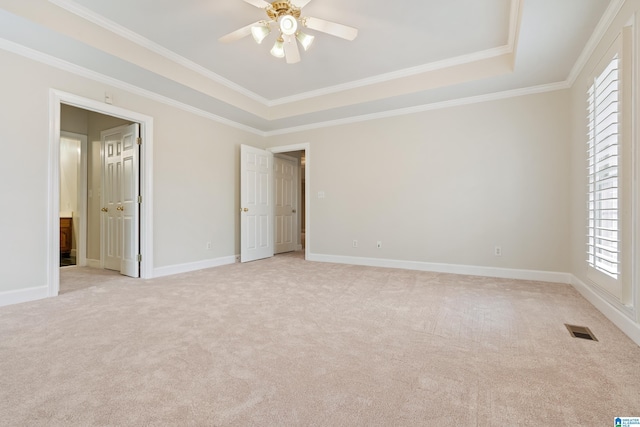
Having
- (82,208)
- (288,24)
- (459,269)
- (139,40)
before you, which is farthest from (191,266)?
(459,269)

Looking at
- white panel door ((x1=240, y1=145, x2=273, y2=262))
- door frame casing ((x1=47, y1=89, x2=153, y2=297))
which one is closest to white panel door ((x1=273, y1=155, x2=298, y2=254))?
white panel door ((x1=240, y1=145, x2=273, y2=262))

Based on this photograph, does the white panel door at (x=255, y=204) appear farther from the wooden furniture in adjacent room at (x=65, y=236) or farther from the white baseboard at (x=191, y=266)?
the wooden furniture in adjacent room at (x=65, y=236)

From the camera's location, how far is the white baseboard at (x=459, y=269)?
156 inches

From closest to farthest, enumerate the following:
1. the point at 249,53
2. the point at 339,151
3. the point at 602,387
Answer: the point at 602,387
the point at 249,53
the point at 339,151

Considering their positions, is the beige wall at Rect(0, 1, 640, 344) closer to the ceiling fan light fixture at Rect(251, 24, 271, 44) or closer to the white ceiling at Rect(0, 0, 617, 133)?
the white ceiling at Rect(0, 0, 617, 133)

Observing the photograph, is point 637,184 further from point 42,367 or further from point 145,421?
point 42,367

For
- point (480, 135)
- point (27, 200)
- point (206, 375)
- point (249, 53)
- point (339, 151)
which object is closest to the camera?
point (206, 375)

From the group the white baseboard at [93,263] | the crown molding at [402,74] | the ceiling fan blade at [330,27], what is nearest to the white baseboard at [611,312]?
the crown molding at [402,74]

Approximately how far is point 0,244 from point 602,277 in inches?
228

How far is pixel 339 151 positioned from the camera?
18.0ft

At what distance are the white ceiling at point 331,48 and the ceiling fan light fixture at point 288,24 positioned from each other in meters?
0.38

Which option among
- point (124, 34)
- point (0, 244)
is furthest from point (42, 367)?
point (124, 34)

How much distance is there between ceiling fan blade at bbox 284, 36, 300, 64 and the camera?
2939 millimetres

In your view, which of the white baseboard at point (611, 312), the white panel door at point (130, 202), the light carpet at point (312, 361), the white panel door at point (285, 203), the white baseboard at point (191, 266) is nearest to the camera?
the light carpet at point (312, 361)
